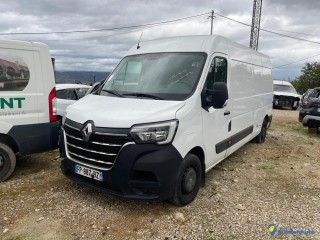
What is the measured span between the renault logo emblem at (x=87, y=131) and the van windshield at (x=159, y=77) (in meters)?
0.83

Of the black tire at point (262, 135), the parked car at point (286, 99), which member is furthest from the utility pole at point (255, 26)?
the black tire at point (262, 135)

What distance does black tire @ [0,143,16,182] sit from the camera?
4777 mm

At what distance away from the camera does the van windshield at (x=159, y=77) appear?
13.3 ft

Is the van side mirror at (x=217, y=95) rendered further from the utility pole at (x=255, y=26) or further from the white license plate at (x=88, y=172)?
the utility pole at (x=255, y=26)

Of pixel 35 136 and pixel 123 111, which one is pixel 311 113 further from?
pixel 35 136

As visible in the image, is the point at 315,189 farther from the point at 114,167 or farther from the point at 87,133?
the point at 87,133

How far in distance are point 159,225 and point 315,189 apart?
2877 mm

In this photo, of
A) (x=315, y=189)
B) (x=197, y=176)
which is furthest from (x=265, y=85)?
(x=197, y=176)

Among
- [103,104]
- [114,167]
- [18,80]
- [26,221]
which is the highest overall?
[18,80]

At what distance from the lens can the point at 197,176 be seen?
13.6 ft

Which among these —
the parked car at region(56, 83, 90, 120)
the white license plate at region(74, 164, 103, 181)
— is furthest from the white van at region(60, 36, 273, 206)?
the parked car at region(56, 83, 90, 120)

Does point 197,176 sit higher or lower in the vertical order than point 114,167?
lower

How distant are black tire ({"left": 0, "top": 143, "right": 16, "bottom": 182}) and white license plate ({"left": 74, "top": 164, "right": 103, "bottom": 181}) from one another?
5.10 ft

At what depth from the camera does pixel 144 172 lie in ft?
11.6
